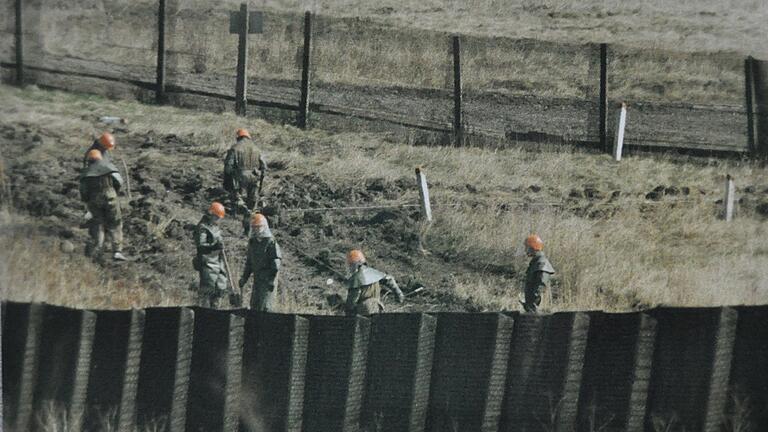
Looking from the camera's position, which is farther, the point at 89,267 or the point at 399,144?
the point at 399,144

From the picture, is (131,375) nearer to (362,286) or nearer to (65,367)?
(65,367)

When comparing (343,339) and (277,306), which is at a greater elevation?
(343,339)

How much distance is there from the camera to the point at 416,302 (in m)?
13.2

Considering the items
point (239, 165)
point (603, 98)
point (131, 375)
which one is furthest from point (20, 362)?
point (603, 98)

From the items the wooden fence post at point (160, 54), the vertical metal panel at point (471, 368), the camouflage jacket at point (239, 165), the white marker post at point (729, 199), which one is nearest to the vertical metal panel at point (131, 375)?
the vertical metal panel at point (471, 368)

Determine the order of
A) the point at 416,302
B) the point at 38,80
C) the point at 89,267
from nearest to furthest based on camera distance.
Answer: the point at 89,267
the point at 416,302
the point at 38,80

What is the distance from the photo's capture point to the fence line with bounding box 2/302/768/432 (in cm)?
833

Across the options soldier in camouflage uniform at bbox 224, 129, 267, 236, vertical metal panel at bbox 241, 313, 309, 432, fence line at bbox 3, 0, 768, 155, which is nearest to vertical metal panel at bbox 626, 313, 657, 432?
vertical metal panel at bbox 241, 313, 309, 432

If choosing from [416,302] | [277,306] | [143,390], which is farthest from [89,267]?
[143,390]

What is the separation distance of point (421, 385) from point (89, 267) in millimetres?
5060

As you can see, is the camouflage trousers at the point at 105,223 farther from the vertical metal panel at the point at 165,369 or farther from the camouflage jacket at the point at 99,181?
the vertical metal panel at the point at 165,369

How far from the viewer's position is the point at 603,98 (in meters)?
18.9

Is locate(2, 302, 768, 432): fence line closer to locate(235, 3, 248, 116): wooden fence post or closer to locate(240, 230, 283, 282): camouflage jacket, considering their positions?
locate(240, 230, 283, 282): camouflage jacket

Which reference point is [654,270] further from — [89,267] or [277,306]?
[89,267]
